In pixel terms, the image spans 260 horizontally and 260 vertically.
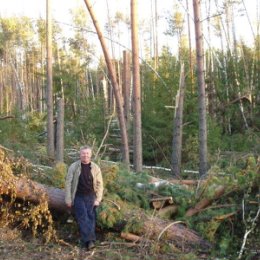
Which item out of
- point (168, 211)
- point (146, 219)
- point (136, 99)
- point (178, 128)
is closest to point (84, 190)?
point (146, 219)

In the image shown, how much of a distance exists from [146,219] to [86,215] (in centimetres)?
89

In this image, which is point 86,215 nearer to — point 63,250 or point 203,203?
point 63,250

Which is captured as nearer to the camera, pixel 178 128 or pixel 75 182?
pixel 75 182

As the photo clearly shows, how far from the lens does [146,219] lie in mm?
6977

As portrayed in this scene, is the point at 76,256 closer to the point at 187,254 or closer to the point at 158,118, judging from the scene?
the point at 187,254

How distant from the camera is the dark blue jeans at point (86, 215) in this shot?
681 centimetres

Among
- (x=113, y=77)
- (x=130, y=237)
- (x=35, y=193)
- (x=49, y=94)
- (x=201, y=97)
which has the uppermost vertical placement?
(x=49, y=94)

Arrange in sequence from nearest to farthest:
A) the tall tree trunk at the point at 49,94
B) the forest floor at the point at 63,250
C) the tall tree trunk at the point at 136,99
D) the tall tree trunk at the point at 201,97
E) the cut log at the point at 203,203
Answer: the forest floor at the point at 63,250 → the cut log at the point at 203,203 → the tall tree trunk at the point at 201,97 → the tall tree trunk at the point at 136,99 → the tall tree trunk at the point at 49,94

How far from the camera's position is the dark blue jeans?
22.4 feet

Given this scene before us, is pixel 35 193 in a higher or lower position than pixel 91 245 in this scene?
higher

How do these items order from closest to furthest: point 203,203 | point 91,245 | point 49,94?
1. point 91,245
2. point 203,203
3. point 49,94

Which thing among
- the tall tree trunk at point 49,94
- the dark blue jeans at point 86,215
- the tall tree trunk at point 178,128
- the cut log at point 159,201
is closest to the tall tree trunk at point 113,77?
the tall tree trunk at point 178,128

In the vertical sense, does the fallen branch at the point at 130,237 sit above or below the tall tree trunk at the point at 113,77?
below

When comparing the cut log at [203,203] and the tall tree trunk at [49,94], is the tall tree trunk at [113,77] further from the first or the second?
the cut log at [203,203]
